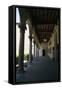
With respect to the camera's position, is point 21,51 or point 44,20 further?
point 44,20

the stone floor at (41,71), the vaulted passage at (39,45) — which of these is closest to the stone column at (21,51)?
the vaulted passage at (39,45)

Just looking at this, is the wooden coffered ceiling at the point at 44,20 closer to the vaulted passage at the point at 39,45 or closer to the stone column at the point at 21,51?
the vaulted passage at the point at 39,45

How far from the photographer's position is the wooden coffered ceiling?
201 inches

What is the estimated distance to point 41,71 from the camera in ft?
16.9

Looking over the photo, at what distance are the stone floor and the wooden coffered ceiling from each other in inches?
14.8

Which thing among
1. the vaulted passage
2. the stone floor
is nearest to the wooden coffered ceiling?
the vaulted passage

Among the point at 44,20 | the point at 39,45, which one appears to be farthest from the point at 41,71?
the point at 44,20

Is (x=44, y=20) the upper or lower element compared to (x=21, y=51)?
upper

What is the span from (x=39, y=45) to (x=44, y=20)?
0.44 metres

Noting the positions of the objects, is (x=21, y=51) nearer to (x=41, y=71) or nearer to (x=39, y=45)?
(x=39, y=45)

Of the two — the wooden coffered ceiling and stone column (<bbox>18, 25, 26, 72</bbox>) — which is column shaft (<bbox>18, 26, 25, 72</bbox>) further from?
the wooden coffered ceiling

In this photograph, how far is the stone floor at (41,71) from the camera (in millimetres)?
5098

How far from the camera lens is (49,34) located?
17.0ft
